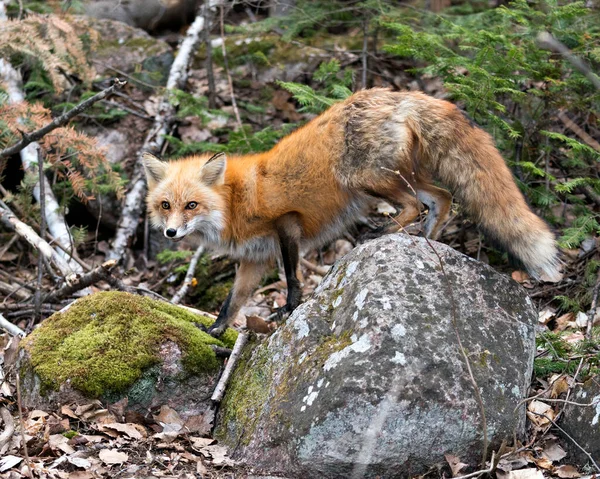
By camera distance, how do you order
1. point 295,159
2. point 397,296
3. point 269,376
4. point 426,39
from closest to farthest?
1. point 397,296
2. point 269,376
3. point 295,159
4. point 426,39

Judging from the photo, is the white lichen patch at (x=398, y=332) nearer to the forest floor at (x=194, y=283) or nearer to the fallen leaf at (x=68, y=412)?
the forest floor at (x=194, y=283)

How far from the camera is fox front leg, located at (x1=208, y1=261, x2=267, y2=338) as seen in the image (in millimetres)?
6191

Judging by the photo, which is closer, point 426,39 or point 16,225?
point 426,39

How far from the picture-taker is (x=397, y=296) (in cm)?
455

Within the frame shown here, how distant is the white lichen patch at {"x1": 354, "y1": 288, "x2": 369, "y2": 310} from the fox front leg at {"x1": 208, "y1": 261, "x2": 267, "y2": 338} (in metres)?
1.92

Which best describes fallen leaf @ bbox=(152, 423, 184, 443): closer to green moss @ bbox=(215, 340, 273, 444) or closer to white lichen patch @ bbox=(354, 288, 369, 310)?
green moss @ bbox=(215, 340, 273, 444)

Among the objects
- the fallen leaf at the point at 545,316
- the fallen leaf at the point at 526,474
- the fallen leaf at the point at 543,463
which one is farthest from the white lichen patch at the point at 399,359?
the fallen leaf at the point at 545,316

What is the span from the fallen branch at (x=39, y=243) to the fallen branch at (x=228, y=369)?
89.5 inches

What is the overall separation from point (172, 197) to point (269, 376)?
2.12m

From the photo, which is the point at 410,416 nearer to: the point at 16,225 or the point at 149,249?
the point at 16,225

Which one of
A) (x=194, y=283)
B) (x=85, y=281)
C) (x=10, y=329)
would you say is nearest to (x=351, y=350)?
(x=85, y=281)

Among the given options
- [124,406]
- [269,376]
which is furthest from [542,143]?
[124,406]

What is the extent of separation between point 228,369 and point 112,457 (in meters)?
1.18

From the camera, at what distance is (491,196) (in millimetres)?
5117
